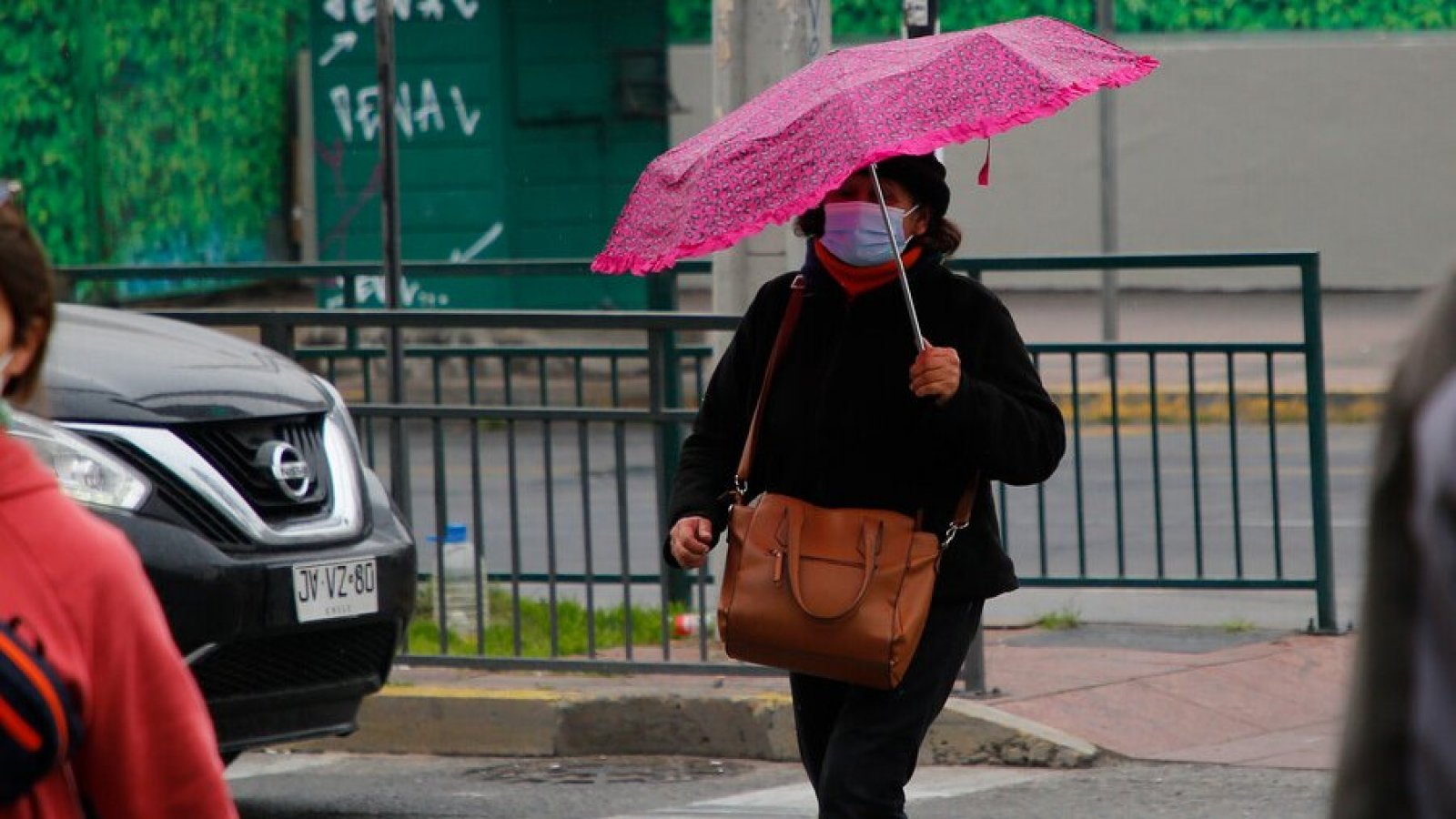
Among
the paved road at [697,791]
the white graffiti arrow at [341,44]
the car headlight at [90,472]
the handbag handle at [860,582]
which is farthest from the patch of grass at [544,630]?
the white graffiti arrow at [341,44]

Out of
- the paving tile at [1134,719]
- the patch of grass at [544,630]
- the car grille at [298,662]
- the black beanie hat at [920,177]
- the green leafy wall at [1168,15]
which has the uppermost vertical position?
the green leafy wall at [1168,15]

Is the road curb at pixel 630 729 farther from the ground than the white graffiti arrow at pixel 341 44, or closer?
closer

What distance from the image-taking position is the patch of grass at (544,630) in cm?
806

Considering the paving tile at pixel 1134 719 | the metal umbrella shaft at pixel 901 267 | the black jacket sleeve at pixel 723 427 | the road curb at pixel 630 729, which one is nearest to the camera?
the metal umbrella shaft at pixel 901 267

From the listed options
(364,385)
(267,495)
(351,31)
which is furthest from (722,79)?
(351,31)

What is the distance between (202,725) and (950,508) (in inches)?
90.8

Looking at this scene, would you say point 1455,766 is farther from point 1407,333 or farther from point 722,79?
point 722,79

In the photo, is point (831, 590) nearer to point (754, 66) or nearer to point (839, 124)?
point (839, 124)

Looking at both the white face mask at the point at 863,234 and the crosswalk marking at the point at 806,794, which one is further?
the crosswalk marking at the point at 806,794

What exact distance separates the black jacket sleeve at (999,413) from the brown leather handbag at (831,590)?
0.48 feet

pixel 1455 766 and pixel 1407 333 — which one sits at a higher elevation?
pixel 1407 333

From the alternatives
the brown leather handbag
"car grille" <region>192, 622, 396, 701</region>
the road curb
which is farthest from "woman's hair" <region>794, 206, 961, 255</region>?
the road curb

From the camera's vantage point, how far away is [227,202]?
67.3ft

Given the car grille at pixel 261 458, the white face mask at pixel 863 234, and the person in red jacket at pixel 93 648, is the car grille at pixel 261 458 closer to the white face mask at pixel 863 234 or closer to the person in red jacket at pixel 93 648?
the white face mask at pixel 863 234
